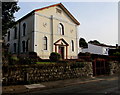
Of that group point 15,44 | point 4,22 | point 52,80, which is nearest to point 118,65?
point 52,80

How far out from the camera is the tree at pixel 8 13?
1538 centimetres

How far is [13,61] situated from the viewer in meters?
10.3

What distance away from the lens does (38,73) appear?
1052 cm

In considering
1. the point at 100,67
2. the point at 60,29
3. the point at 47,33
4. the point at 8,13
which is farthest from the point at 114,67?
the point at 8,13

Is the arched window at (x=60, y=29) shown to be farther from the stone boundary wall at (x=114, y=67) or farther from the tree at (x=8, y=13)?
the stone boundary wall at (x=114, y=67)

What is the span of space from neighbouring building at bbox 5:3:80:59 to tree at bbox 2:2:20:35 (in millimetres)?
2784

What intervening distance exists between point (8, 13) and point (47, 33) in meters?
7.68

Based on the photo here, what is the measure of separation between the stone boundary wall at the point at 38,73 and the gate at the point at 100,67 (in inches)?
74.6

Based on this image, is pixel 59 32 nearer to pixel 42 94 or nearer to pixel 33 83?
pixel 33 83

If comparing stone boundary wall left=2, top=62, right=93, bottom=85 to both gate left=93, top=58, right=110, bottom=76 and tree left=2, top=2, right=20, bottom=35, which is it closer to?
gate left=93, top=58, right=110, bottom=76

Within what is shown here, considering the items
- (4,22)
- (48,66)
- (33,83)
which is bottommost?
(33,83)

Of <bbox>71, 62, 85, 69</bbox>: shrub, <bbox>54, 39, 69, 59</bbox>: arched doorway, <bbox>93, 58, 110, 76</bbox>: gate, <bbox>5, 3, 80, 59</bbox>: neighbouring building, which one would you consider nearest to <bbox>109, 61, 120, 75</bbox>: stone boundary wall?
<bbox>93, 58, 110, 76</bbox>: gate

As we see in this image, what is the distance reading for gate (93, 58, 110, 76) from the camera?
1501cm

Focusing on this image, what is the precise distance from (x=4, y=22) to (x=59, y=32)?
1077cm
